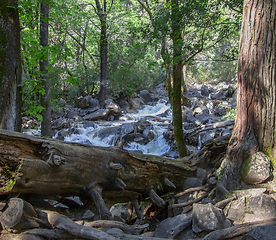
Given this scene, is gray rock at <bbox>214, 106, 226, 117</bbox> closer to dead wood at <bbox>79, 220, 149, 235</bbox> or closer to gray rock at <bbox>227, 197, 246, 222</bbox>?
gray rock at <bbox>227, 197, 246, 222</bbox>

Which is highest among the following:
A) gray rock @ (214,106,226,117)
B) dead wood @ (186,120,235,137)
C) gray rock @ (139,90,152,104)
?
gray rock @ (139,90,152,104)

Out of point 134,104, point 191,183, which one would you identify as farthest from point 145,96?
point 191,183

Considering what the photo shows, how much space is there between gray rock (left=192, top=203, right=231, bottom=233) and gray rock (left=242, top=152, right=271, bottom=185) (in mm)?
888

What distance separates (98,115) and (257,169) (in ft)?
42.2

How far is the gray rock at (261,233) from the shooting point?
6.34 feet

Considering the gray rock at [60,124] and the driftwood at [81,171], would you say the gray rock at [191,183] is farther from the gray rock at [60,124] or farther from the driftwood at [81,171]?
the gray rock at [60,124]

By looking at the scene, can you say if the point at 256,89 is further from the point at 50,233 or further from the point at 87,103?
the point at 87,103

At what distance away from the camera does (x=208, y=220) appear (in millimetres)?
2426

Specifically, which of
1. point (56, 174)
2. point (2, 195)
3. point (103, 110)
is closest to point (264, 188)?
point (56, 174)

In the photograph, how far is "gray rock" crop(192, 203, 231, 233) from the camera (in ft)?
7.87

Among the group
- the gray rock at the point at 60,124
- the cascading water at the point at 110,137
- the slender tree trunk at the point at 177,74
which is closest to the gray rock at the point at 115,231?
the slender tree trunk at the point at 177,74

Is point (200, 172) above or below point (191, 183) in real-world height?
above

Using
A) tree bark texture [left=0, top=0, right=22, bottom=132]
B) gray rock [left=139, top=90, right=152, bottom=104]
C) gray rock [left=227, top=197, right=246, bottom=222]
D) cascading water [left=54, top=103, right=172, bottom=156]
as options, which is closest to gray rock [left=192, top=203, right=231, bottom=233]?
gray rock [left=227, top=197, right=246, bottom=222]

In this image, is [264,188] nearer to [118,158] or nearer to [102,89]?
[118,158]
